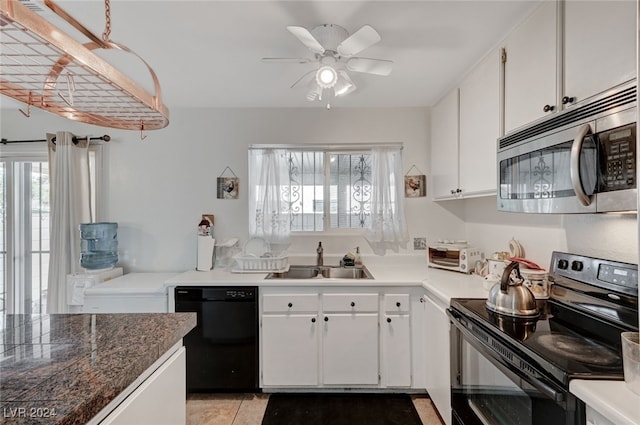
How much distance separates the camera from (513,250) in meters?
2.03

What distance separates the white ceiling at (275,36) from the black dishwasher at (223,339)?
1.58 metres

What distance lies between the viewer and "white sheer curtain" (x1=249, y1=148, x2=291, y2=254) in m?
2.78

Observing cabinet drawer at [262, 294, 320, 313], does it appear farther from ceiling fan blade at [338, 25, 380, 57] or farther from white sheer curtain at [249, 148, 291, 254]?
ceiling fan blade at [338, 25, 380, 57]

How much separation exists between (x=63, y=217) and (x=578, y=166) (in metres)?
3.58

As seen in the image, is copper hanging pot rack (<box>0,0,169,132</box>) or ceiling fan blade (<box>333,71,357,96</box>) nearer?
copper hanging pot rack (<box>0,0,169,132</box>)

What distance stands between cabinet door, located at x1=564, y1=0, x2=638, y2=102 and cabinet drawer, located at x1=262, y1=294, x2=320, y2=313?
1.85 metres

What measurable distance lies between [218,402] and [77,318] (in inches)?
55.8

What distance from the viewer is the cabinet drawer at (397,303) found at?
7.28ft

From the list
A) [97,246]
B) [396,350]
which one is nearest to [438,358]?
[396,350]

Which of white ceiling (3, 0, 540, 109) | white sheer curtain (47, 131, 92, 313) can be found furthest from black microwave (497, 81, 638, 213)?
white sheer curtain (47, 131, 92, 313)

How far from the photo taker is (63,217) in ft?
8.86

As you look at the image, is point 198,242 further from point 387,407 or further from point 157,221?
point 387,407

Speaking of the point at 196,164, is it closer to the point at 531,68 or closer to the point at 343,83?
the point at 343,83

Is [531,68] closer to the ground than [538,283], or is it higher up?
higher up
